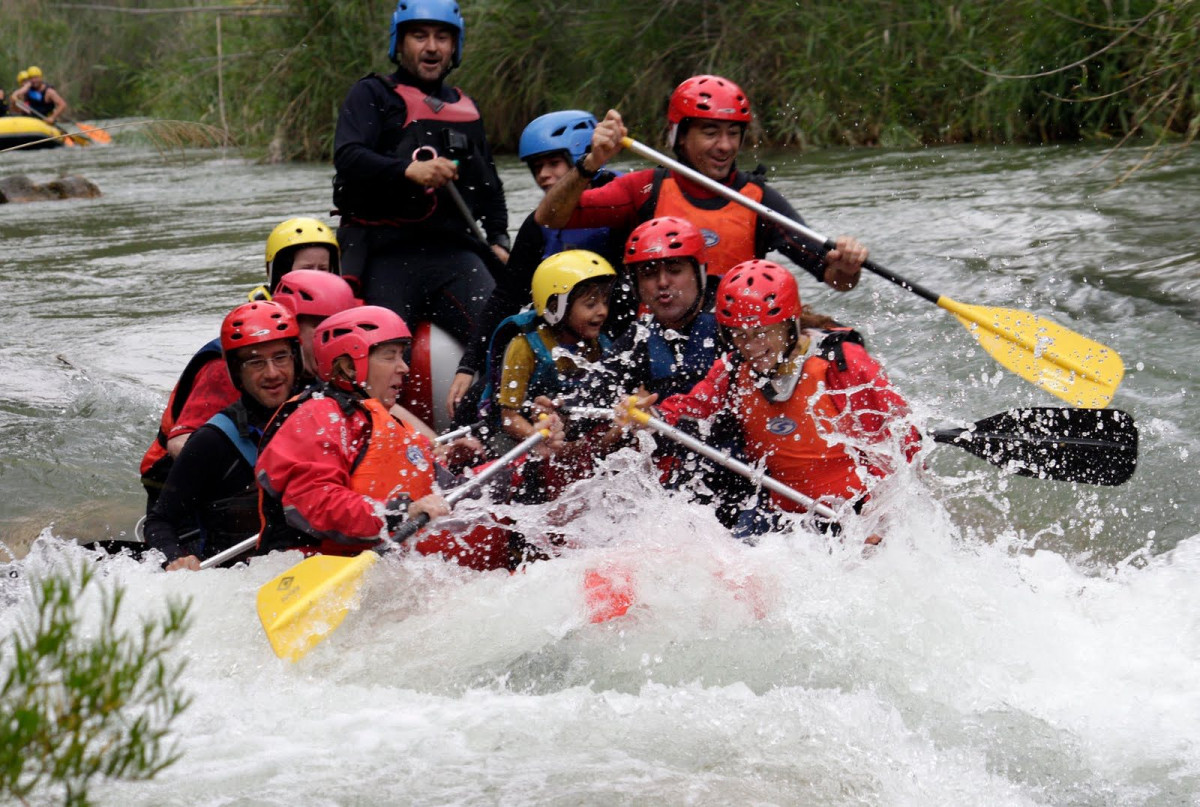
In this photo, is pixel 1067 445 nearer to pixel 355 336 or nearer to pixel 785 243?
pixel 785 243

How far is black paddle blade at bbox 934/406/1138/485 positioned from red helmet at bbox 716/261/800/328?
31.7 inches

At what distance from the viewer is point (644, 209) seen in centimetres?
538

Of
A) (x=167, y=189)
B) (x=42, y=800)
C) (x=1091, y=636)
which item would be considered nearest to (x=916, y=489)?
(x=1091, y=636)

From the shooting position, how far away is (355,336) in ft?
14.8

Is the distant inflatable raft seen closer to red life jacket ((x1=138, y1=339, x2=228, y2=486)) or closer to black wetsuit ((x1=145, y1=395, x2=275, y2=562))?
red life jacket ((x1=138, y1=339, x2=228, y2=486))

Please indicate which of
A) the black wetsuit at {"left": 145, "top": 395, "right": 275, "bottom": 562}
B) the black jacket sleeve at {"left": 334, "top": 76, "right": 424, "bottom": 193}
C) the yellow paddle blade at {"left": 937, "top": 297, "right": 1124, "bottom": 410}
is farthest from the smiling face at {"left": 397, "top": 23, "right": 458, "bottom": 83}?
the yellow paddle blade at {"left": 937, "top": 297, "right": 1124, "bottom": 410}

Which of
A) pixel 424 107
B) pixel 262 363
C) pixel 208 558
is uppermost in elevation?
pixel 424 107

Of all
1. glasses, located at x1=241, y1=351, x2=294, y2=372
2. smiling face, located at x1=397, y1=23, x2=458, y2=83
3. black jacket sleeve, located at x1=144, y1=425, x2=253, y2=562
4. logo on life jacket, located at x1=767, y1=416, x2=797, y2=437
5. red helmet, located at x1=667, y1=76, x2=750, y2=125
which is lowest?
black jacket sleeve, located at x1=144, y1=425, x2=253, y2=562

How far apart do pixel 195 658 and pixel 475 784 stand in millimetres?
1208

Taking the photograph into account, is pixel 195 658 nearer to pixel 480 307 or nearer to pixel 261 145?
pixel 480 307

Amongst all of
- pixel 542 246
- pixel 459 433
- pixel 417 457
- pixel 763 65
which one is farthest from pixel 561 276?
pixel 763 65

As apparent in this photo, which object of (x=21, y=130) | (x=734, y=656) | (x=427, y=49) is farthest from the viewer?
(x=21, y=130)

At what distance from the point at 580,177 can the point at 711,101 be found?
1.87 ft

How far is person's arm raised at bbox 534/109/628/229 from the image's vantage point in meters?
4.94
